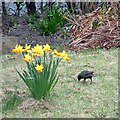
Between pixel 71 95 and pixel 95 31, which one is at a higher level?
pixel 95 31

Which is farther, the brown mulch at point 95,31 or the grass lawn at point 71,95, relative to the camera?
the brown mulch at point 95,31

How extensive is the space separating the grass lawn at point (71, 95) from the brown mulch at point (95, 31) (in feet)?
3.37

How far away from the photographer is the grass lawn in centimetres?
387

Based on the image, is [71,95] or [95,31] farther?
[95,31]

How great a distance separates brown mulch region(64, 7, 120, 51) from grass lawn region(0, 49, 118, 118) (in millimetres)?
1027

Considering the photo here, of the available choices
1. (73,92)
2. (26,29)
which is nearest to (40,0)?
(26,29)

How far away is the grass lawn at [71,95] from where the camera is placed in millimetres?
3869

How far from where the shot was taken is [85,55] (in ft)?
19.9

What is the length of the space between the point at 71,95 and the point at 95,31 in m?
2.80

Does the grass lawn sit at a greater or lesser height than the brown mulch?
lesser

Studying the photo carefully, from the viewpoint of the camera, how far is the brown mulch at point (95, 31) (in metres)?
6.59

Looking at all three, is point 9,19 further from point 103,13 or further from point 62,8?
point 103,13

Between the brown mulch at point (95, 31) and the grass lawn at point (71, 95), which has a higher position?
the brown mulch at point (95, 31)

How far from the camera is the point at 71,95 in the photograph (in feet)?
14.1
